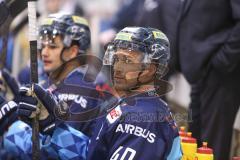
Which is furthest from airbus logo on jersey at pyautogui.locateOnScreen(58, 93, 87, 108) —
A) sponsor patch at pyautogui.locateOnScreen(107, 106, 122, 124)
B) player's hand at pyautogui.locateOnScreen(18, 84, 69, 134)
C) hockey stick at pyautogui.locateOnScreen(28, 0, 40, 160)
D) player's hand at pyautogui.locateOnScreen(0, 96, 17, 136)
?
sponsor patch at pyautogui.locateOnScreen(107, 106, 122, 124)

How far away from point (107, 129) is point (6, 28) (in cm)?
149

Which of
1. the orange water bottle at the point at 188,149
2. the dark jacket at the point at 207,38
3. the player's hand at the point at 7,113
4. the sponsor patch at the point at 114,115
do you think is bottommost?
the orange water bottle at the point at 188,149

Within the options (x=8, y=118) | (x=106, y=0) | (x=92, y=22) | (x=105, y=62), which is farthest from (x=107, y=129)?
(x=106, y=0)

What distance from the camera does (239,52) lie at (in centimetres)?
759

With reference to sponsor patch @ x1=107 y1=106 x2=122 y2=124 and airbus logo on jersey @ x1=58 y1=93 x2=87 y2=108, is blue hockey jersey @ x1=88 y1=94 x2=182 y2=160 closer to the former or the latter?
sponsor patch @ x1=107 y1=106 x2=122 y2=124

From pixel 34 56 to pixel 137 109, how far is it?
79 cm

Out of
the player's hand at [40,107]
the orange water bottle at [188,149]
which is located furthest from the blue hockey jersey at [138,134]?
the player's hand at [40,107]

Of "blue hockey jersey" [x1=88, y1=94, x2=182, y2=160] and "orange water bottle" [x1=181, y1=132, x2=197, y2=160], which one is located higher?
"blue hockey jersey" [x1=88, y1=94, x2=182, y2=160]

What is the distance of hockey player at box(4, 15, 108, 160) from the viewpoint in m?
5.72

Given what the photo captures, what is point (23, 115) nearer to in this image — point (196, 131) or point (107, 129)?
point (107, 129)

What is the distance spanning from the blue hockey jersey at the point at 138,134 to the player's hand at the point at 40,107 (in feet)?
1.17

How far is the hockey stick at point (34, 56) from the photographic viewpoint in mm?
5598

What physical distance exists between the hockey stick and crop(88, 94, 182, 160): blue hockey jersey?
38cm

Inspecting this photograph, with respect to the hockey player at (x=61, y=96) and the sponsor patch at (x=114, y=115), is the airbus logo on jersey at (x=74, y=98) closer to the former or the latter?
the hockey player at (x=61, y=96)
